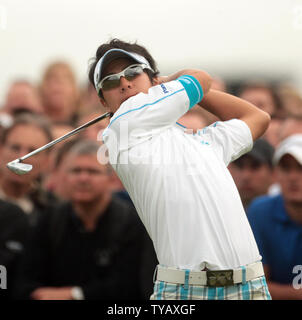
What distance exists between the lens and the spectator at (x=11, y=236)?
6326 millimetres

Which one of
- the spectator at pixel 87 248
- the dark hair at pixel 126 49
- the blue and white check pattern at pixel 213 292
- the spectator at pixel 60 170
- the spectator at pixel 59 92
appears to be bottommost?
the blue and white check pattern at pixel 213 292

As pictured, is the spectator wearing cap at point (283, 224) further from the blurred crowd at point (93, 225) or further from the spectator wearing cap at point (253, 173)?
the spectator wearing cap at point (253, 173)

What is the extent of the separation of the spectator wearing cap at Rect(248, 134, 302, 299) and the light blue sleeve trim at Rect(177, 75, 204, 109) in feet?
6.73

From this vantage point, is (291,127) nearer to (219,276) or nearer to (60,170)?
(60,170)

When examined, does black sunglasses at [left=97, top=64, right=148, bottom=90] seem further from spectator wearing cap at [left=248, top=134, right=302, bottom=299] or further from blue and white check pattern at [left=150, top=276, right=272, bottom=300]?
spectator wearing cap at [left=248, top=134, right=302, bottom=299]

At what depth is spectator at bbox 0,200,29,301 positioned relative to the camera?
6326mm

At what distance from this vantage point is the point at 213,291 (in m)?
4.05

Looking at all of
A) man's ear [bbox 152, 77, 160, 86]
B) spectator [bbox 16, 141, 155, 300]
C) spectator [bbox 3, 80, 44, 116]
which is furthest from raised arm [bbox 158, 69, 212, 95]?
spectator [bbox 3, 80, 44, 116]

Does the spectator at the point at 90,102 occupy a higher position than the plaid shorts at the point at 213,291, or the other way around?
the spectator at the point at 90,102

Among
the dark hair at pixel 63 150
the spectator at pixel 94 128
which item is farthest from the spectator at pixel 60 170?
the spectator at pixel 94 128

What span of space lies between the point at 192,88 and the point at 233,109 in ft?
1.35

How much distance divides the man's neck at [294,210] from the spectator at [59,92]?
156 inches
